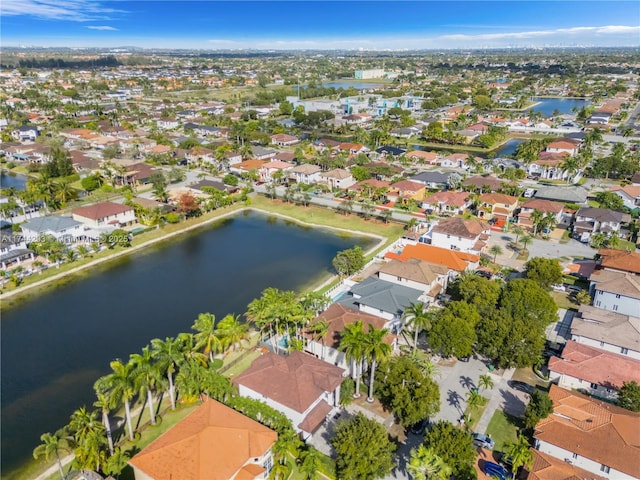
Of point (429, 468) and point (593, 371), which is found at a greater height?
point (429, 468)

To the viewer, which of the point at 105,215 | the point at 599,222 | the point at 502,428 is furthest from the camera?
the point at 105,215

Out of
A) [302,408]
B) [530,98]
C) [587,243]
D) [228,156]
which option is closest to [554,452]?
[302,408]

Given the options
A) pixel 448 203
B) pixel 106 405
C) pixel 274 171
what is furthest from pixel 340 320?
pixel 274 171

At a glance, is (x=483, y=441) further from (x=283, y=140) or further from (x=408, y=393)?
(x=283, y=140)

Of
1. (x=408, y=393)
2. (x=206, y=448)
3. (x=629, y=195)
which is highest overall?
(x=206, y=448)

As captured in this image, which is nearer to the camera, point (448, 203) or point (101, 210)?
point (101, 210)

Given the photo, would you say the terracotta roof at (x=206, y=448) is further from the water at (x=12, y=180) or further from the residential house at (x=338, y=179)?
the water at (x=12, y=180)

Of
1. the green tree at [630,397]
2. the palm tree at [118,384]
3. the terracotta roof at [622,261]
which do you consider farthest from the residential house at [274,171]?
the green tree at [630,397]
